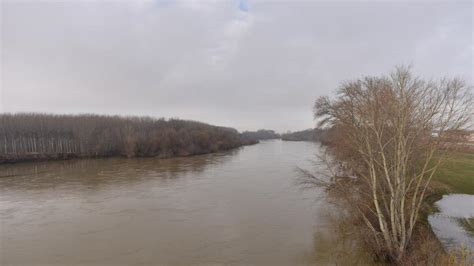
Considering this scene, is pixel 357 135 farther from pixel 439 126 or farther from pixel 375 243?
pixel 375 243

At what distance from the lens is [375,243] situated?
10.0 m

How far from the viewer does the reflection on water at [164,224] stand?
10758mm

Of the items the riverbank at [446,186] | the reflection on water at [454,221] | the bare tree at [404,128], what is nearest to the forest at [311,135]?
the riverbank at [446,186]

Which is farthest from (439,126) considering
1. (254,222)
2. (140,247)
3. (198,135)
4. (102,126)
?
(102,126)

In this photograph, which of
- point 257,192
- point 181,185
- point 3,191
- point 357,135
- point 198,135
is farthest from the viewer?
point 198,135

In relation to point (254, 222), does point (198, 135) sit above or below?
above

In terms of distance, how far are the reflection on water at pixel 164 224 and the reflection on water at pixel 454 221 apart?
501 centimetres

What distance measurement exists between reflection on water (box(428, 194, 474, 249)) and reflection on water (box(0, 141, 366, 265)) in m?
5.01

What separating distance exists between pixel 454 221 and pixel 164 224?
584 inches

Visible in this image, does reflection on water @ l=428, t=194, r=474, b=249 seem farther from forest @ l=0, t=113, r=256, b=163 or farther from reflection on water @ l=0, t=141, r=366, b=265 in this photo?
forest @ l=0, t=113, r=256, b=163

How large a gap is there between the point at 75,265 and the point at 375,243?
10832 mm

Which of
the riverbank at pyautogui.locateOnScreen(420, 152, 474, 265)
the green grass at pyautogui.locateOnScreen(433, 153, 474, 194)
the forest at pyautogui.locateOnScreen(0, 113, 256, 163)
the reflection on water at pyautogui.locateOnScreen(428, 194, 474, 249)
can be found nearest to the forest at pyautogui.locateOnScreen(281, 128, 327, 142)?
the riverbank at pyautogui.locateOnScreen(420, 152, 474, 265)

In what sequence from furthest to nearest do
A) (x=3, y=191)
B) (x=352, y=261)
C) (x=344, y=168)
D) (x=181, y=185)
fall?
(x=181, y=185)
(x=3, y=191)
(x=344, y=168)
(x=352, y=261)

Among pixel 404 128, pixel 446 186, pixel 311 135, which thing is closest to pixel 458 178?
pixel 446 186
